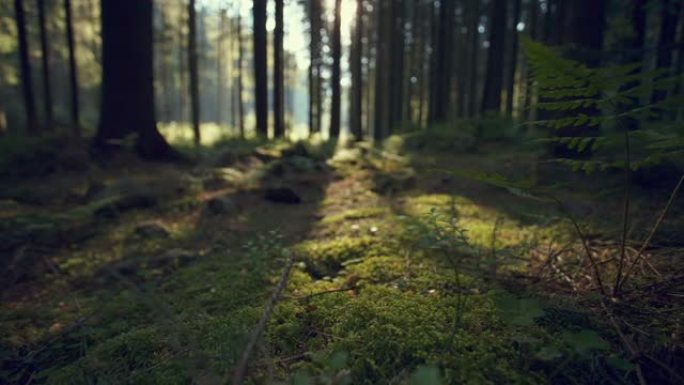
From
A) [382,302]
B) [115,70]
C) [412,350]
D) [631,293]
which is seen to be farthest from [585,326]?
[115,70]

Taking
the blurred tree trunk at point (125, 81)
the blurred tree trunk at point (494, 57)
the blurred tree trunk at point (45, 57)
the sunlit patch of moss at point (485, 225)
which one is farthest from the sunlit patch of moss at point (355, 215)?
the blurred tree trunk at point (45, 57)

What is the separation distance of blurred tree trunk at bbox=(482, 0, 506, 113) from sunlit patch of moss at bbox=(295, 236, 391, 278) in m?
13.3

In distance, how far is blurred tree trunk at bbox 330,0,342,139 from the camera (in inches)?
705

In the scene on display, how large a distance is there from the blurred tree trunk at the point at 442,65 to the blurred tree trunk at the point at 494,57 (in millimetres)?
2741

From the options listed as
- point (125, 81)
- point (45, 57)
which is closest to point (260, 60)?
point (45, 57)

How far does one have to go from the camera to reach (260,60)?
17406 mm

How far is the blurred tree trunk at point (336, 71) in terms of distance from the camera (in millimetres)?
17906

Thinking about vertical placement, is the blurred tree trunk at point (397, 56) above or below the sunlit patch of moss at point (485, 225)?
above

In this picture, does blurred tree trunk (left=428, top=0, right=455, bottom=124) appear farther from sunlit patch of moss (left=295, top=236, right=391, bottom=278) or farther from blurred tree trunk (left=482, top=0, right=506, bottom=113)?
sunlit patch of moss (left=295, top=236, right=391, bottom=278)

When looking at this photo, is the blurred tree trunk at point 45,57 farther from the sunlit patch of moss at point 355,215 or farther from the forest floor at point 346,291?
the sunlit patch of moss at point 355,215

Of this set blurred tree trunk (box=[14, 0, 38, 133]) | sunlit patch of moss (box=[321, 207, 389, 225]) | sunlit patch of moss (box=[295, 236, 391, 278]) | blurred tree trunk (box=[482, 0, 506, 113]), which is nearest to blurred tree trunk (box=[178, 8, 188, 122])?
blurred tree trunk (box=[14, 0, 38, 133])

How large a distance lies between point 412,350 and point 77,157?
9.83 meters

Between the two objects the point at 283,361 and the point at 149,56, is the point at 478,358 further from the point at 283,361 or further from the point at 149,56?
the point at 149,56

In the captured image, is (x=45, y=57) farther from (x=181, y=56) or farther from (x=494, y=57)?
(x=181, y=56)
